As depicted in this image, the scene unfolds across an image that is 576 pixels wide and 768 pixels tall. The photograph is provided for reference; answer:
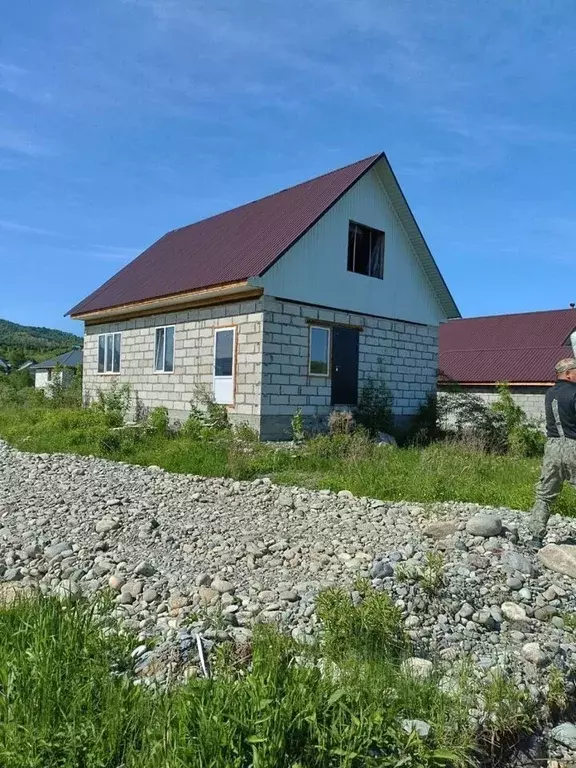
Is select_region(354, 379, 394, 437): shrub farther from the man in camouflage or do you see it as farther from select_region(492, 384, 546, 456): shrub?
the man in camouflage

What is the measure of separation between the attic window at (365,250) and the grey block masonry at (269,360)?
1.33 meters

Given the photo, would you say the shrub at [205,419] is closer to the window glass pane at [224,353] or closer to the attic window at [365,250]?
the window glass pane at [224,353]

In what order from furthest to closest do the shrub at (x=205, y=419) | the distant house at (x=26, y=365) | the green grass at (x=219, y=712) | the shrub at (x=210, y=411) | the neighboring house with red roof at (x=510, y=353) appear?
the distant house at (x=26, y=365), the neighboring house with red roof at (x=510, y=353), the shrub at (x=210, y=411), the shrub at (x=205, y=419), the green grass at (x=219, y=712)

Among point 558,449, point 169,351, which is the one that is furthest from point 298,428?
point 558,449

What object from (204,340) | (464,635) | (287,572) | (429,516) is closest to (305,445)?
(204,340)

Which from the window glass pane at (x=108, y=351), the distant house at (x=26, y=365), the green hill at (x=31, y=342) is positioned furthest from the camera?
the green hill at (x=31, y=342)

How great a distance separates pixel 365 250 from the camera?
1606 cm

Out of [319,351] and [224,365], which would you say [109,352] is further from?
[319,351]

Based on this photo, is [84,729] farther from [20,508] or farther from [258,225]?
[258,225]

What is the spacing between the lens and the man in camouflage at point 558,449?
587 cm

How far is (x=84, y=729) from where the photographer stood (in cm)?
288

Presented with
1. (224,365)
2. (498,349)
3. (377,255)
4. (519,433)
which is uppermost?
(377,255)

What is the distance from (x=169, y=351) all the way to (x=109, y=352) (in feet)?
12.4

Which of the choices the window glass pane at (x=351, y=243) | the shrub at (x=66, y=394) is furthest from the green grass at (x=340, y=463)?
the shrub at (x=66, y=394)
